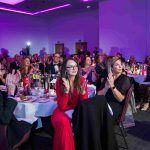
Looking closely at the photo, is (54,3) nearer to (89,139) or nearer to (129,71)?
(129,71)

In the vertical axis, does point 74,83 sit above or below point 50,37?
below

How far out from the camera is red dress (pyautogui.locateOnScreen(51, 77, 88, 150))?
→ 2.38 metres

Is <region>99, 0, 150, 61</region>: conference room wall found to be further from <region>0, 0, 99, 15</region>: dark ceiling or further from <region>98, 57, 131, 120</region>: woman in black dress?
<region>98, 57, 131, 120</region>: woman in black dress

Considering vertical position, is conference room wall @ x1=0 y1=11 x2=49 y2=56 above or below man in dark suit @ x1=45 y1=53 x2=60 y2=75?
above

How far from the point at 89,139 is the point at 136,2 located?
7442mm

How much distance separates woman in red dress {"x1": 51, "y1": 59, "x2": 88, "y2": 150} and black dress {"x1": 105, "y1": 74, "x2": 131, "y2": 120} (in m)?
0.50

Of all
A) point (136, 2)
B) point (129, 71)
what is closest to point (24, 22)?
point (136, 2)

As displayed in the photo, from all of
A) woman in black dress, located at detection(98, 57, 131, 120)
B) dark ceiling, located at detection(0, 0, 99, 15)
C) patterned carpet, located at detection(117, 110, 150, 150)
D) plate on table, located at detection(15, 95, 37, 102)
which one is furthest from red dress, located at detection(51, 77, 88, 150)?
dark ceiling, located at detection(0, 0, 99, 15)

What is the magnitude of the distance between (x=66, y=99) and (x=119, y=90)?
2.78ft

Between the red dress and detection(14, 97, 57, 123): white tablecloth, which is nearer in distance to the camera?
the red dress

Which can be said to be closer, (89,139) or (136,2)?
(89,139)

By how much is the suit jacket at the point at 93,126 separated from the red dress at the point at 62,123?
9cm

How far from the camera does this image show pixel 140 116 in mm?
4898

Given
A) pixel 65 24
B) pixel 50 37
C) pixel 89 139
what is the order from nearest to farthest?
pixel 89 139 < pixel 65 24 < pixel 50 37
